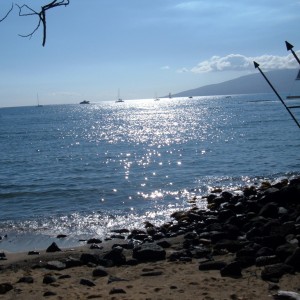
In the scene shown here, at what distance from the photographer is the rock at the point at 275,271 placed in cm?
791

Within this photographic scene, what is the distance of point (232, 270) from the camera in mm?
8438

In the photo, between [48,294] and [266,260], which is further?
[266,260]

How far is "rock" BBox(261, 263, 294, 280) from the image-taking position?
7.91m

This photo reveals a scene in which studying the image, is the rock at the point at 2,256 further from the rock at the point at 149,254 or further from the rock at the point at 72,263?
the rock at the point at 149,254

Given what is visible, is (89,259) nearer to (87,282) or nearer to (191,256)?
(87,282)

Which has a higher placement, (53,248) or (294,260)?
(294,260)

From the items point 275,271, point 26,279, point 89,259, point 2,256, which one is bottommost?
point 2,256

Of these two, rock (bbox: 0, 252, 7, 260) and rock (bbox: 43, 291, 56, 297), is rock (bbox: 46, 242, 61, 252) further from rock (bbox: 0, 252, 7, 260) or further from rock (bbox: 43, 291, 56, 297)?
rock (bbox: 43, 291, 56, 297)

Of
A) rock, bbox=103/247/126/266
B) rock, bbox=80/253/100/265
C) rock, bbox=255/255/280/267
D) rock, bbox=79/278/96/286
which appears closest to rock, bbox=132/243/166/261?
rock, bbox=103/247/126/266

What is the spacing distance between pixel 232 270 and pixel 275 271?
80 centimetres

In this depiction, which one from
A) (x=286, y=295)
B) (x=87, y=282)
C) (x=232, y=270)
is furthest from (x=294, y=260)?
(x=87, y=282)

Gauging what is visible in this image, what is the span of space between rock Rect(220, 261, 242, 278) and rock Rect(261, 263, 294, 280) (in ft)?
1.60

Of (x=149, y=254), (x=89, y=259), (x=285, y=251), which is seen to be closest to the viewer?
(x=285, y=251)

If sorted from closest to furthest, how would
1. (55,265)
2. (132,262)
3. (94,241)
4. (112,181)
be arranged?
(132,262) < (55,265) < (94,241) < (112,181)
